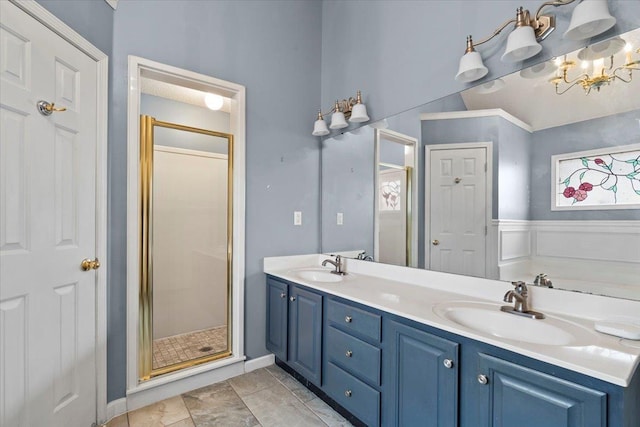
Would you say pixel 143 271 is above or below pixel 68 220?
below

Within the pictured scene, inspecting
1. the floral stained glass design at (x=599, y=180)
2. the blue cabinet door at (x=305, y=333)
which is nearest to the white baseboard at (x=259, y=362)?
the blue cabinet door at (x=305, y=333)

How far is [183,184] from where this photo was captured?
9.37 ft

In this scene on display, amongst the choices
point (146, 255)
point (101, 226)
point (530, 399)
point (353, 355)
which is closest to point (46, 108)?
point (101, 226)

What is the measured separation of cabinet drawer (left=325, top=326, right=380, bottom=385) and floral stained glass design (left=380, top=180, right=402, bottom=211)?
937mm

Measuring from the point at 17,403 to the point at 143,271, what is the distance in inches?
33.5

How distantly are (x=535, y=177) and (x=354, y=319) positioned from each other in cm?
115

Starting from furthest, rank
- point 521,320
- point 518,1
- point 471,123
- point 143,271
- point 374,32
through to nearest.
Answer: point 374,32 → point 143,271 → point 471,123 → point 518,1 → point 521,320

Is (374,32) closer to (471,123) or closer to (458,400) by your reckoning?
(471,123)

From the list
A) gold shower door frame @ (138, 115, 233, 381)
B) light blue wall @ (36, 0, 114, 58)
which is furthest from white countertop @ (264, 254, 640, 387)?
light blue wall @ (36, 0, 114, 58)

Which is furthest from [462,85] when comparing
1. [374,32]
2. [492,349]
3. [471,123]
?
[492,349]

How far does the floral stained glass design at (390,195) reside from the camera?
2195 millimetres

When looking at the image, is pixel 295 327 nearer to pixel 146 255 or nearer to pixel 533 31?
pixel 146 255

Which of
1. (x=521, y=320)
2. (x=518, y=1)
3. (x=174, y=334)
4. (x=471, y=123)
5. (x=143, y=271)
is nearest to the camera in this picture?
(x=521, y=320)

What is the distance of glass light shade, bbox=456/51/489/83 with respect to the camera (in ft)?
5.19
